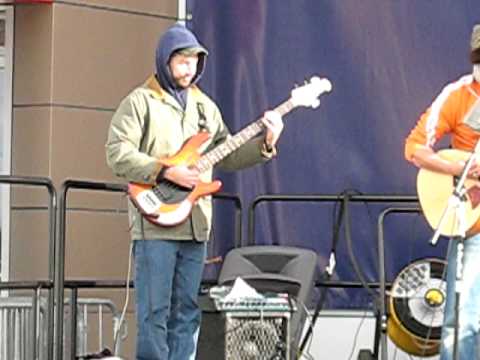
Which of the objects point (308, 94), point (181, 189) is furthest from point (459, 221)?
point (181, 189)

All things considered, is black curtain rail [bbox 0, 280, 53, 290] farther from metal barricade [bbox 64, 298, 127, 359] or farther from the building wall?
the building wall

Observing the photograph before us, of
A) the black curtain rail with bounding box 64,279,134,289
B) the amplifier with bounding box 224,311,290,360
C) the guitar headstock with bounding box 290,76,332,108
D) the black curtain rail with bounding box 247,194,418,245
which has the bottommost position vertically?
the amplifier with bounding box 224,311,290,360

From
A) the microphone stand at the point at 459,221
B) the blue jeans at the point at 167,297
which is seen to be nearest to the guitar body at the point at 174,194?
the blue jeans at the point at 167,297

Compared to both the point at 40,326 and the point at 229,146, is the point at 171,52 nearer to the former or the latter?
the point at 229,146

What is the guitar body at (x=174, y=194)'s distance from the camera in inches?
359

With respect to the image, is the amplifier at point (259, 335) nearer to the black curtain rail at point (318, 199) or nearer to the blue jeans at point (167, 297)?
the blue jeans at point (167, 297)

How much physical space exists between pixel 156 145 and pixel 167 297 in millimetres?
835

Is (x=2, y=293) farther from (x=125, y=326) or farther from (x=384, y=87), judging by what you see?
(x=384, y=87)

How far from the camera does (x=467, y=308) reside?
868 centimetres

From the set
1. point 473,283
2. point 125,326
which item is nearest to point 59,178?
point 125,326

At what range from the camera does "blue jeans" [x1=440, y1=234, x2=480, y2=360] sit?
28.5 feet

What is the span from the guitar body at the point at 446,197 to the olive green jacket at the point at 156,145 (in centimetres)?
86

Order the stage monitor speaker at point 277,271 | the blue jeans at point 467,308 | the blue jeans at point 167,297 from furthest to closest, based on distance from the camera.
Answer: the stage monitor speaker at point 277,271, the blue jeans at point 167,297, the blue jeans at point 467,308

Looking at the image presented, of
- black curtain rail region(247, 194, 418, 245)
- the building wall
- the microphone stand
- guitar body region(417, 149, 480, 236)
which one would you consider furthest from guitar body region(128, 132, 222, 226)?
the building wall
